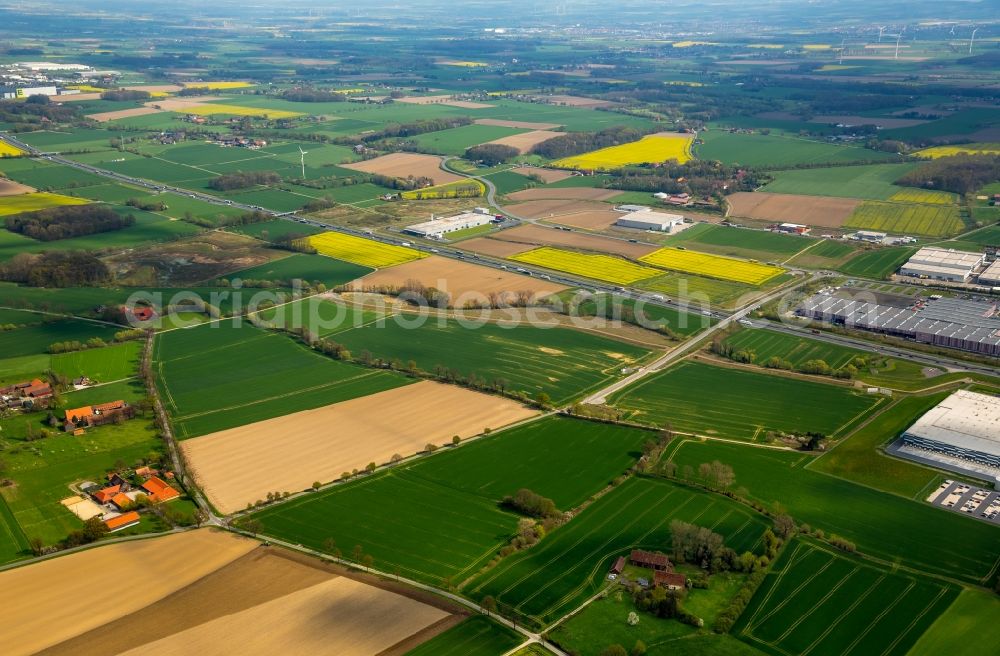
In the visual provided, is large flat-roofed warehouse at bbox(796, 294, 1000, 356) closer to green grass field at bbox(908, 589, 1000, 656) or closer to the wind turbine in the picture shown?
green grass field at bbox(908, 589, 1000, 656)

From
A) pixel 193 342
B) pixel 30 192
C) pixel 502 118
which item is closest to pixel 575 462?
pixel 193 342

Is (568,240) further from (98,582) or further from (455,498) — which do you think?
(98,582)

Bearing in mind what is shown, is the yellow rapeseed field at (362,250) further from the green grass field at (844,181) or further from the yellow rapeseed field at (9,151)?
the yellow rapeseed field at (9,151)

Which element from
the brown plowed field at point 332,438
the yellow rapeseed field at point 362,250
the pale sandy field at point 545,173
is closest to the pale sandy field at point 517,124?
the pale sandy field at point 545,173

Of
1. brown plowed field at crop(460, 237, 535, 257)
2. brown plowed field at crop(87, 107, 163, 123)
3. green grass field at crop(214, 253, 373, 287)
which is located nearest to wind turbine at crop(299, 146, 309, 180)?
brown plowed field at crop(460, 237, 535, 257)

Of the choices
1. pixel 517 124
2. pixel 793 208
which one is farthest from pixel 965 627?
pixel 517 124

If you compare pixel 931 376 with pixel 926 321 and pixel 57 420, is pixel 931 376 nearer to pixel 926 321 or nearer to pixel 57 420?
pixel 926 321
